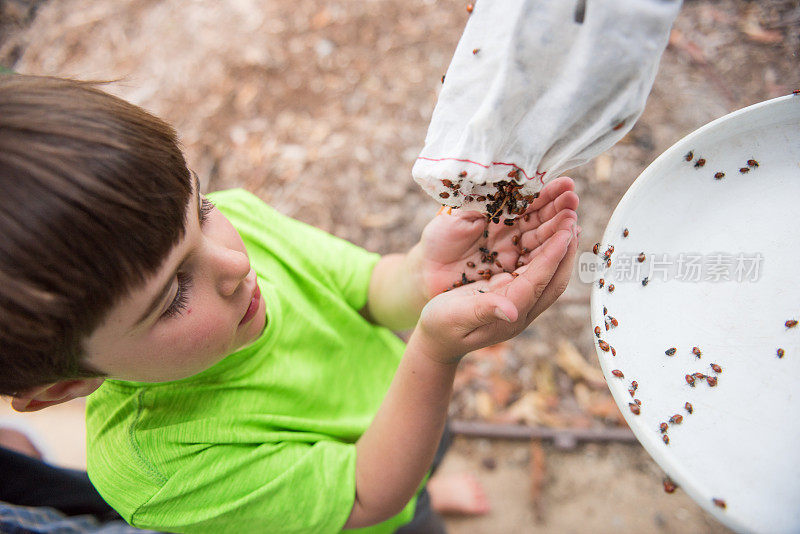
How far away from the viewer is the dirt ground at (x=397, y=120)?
271 centimetres

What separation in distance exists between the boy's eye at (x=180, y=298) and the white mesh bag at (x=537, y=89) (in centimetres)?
58

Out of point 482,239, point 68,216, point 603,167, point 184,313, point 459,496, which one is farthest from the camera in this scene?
point 603,167

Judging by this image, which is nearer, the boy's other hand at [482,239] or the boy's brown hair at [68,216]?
the boy's brown hair at [68,216]

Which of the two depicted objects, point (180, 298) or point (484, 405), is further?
point (484, 405)

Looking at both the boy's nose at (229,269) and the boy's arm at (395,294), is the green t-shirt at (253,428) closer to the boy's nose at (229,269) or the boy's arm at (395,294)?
the boy's arm at (395,294)

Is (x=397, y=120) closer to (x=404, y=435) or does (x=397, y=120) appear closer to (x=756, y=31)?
Result: (x=756, y=31)

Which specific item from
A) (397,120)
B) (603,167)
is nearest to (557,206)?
(603,167)

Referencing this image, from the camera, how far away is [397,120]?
3617 millimetres

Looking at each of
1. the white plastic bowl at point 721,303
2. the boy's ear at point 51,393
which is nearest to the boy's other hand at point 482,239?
the white plastic bowl at point 721,303

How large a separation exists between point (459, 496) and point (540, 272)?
188 centimetres

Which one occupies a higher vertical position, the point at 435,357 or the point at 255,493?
the point at 435,357

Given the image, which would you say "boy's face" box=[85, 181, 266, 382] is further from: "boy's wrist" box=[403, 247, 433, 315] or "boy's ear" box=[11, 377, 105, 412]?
"boy's wrist" box=[403, 247, 433, 315]

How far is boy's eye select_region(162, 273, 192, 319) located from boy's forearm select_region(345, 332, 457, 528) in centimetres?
61

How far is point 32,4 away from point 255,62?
2635mm
